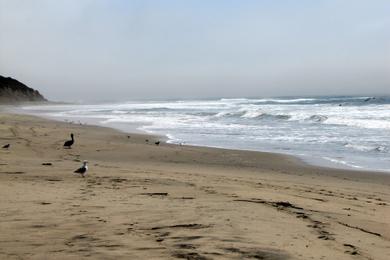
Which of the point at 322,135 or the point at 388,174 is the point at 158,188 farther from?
the point at 322,135

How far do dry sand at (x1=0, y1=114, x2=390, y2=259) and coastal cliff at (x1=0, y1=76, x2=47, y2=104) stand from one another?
87069mm

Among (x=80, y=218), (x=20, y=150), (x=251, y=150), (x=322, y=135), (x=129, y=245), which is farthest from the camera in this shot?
(x=322, y=135)

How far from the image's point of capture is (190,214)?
580 centimetres

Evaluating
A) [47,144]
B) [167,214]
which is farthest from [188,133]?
[167,214]

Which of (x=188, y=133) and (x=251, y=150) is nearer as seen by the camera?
(x=251, y=150)

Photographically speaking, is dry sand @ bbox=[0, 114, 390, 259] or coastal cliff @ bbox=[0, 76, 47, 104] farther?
coastal cliff @ bbox=[0, 76, 47, 104]

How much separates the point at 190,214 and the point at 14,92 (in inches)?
3999

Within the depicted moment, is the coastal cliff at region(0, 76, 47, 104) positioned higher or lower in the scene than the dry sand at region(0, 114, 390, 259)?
higher

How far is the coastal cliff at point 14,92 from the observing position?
9362 centimetres

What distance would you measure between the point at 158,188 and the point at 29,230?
3.34 m

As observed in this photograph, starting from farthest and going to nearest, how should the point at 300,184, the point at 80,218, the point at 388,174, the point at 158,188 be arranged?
the point at 388,174
the point at 300,184
the point at 158,188
the point at 80,218

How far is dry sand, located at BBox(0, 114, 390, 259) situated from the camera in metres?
4.49

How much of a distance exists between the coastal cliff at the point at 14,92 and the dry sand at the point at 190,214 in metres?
87.1

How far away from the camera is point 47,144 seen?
1734cm
